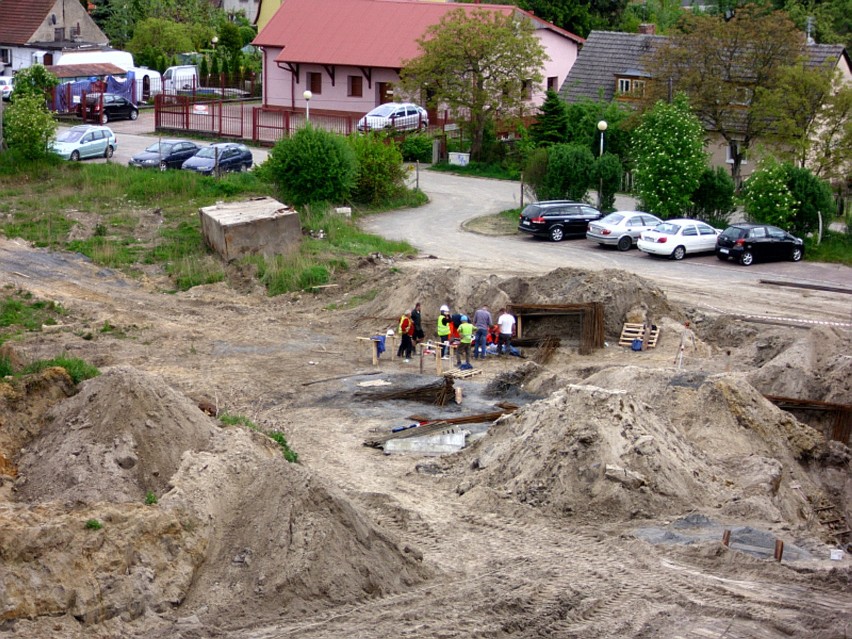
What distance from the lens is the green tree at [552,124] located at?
46.8m

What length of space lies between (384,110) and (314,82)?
7.40m

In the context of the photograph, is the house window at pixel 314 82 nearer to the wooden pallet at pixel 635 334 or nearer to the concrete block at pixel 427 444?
the wooden pallet at pixel 635 334

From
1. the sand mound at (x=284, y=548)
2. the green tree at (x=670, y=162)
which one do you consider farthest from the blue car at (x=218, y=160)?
the sand mound at (x=284, y=548)

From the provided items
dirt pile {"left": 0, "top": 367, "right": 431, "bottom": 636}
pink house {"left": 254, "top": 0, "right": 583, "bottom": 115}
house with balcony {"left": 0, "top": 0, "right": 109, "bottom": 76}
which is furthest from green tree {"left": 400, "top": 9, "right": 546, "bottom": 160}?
dirt pile {"left": 0, "top": 367, "right": 431, "bottom": 636}

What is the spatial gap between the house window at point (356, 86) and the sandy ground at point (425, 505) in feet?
101

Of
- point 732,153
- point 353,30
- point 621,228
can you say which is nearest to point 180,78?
point 353,30

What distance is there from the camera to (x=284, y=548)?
13961 mm

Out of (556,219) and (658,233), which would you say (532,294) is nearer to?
(658,233)

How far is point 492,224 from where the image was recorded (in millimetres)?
38719

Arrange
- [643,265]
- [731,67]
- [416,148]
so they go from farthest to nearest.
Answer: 1. [416,148]
2. [731,67]
3. [643,265]

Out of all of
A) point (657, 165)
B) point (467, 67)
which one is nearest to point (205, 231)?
point (657, 165)

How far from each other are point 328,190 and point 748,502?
22.1 meters

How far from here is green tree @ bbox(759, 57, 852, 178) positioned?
39.1 m

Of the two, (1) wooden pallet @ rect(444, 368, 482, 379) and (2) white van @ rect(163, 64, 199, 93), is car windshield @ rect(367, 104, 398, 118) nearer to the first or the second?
(2) white van @ rect(163, 64, 199, 93)
